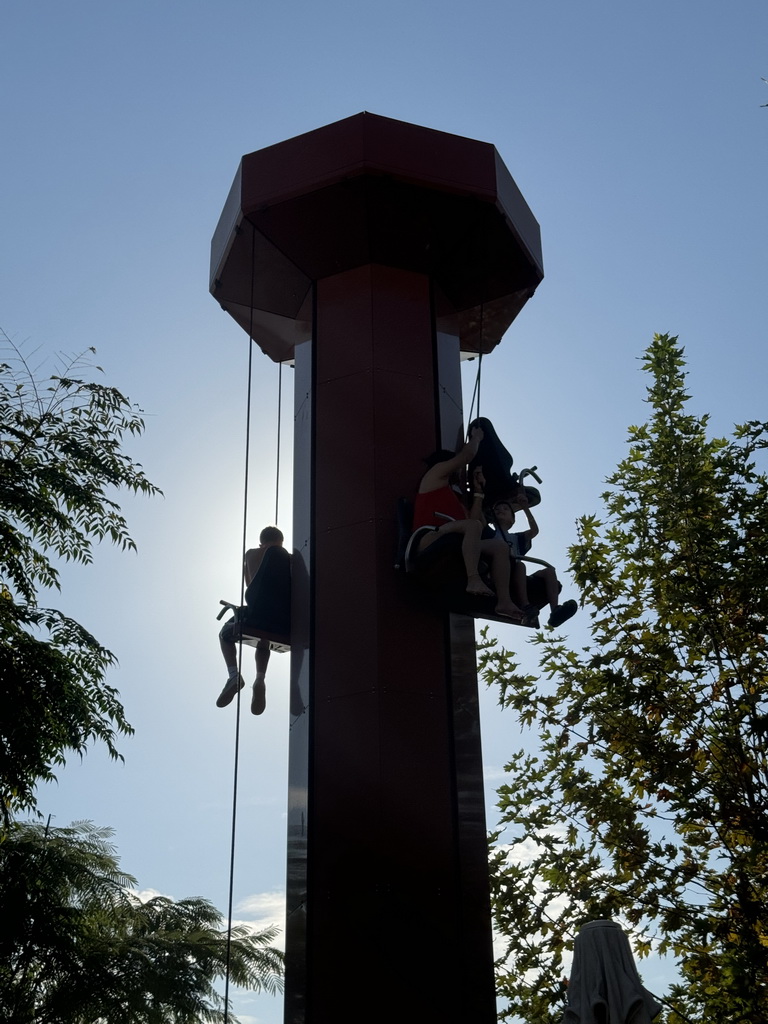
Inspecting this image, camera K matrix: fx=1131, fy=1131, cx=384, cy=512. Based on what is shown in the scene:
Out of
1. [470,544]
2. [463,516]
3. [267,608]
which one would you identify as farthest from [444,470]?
[267,608]

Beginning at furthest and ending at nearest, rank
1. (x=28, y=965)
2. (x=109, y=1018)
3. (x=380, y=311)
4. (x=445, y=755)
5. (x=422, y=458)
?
(x=109, y=1018) → (x=28, y=965) → (x=380, y=311) → (x=422, y=458) → (x=445, y=755)

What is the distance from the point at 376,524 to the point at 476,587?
1.02 meters

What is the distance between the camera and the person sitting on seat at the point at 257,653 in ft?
25.1

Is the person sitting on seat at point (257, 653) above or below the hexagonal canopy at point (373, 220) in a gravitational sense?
below

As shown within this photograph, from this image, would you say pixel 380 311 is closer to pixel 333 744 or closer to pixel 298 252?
pixel 298 252

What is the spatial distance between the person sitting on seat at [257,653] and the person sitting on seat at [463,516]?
1.21 metres

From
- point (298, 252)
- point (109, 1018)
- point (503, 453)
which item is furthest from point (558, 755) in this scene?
point (109, 1018)

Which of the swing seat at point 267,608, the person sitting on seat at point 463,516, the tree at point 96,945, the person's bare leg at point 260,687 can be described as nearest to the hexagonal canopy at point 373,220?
the person sitting on seat at point 463,516

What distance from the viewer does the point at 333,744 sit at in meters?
6.93

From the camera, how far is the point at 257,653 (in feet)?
25.8

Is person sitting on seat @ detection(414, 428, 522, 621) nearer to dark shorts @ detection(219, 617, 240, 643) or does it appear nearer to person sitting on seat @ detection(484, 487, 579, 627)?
person sitting on seat @ detection(484, 487, 579, 627)

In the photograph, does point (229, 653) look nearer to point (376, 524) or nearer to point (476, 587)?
point (376, 524)

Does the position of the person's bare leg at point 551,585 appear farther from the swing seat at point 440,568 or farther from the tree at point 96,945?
the tree at point 96,945

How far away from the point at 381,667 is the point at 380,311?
9.24ft
